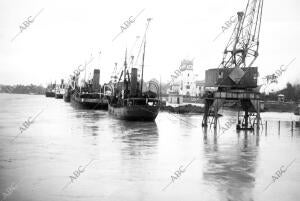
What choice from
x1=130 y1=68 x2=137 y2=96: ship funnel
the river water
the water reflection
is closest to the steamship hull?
x1=130 y1=68 x2=137 y2=96: ship funnel

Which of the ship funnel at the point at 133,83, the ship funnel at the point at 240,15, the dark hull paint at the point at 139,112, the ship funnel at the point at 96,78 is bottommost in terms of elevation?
the dark hull paint at the point at 139,112

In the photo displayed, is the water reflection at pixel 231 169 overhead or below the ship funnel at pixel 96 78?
below

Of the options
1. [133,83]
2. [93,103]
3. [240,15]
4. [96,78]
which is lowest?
[93,103]

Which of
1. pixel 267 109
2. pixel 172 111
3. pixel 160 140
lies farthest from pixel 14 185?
pixel 267 109

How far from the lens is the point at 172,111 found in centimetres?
9319

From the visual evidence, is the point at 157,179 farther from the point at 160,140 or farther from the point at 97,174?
the point at 160,140

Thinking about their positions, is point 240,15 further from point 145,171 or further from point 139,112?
point 145,171

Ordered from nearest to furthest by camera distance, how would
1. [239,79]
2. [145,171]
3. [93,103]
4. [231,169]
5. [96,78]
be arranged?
[145,171]
[231,169]
[239,79]
[93,103]
[96,78]

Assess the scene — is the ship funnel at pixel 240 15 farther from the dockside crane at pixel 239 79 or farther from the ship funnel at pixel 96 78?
the ship funnel at pixel 96 78

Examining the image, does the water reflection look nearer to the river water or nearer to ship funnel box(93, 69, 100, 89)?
the river water

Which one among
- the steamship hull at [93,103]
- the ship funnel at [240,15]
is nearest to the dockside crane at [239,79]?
the ship funnel at [240,15]

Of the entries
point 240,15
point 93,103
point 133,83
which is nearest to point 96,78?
point 93,103

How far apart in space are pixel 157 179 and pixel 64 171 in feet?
15.5

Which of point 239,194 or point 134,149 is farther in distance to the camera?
point 134,149
